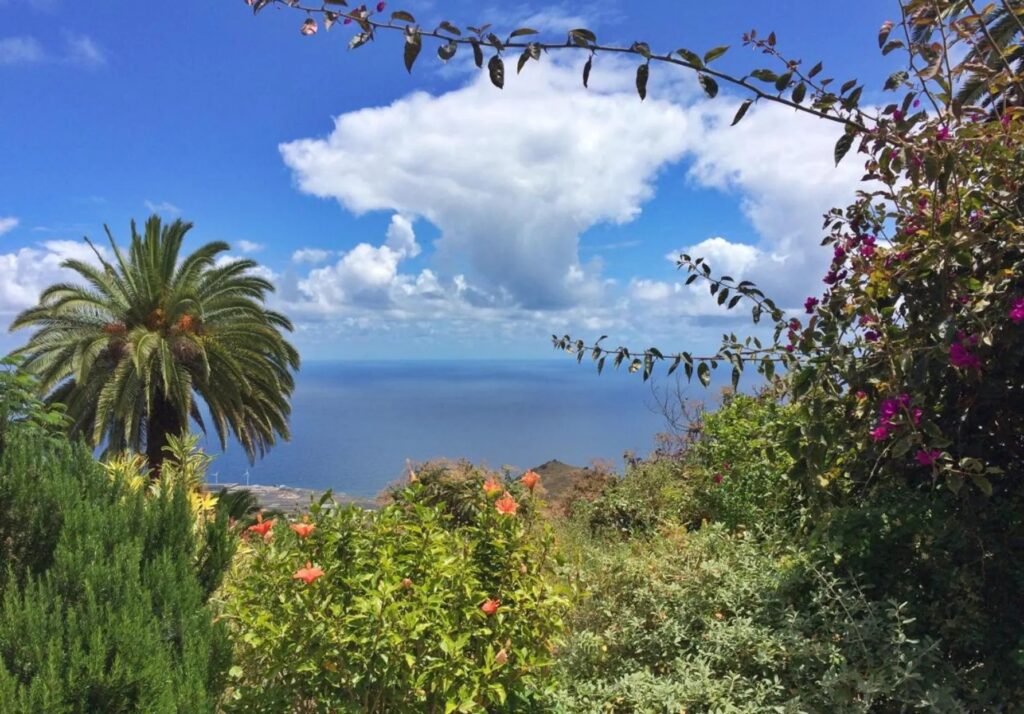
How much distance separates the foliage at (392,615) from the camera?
2488mm

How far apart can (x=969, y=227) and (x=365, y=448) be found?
64201 mm

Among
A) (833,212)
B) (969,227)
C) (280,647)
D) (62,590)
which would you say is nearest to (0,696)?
(62,590)

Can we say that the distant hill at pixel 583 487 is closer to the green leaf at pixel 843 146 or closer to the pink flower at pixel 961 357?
the pink flower at pixel 961 357

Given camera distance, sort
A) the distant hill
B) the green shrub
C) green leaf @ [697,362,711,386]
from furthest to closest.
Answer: the distant hill, green leaf @ [697,362,711,386], the green shrub

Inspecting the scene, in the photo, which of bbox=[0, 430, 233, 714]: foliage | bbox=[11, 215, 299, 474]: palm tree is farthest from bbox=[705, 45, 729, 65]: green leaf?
bbox=[11, 215, 299, 474]: palm tree

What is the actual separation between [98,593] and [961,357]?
3333 millimetres

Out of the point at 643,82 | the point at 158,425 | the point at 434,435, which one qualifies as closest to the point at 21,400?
the point at 643,82

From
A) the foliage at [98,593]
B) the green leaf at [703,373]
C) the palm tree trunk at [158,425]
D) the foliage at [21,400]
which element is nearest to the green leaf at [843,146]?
the green leaf at [703,373]

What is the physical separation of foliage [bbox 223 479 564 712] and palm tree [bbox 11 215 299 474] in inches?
393

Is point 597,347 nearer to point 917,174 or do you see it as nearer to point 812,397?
point 812,397

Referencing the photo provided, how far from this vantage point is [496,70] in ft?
7.73

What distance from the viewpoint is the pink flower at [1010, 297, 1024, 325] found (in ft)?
8.45

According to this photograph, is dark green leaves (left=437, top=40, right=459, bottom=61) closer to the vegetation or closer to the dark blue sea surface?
the vegetation

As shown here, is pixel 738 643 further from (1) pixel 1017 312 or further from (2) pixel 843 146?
(2) pixel 843 146
